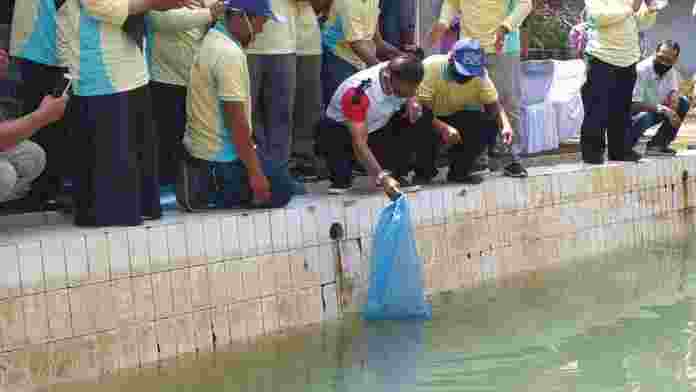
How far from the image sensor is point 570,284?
750 centimetres

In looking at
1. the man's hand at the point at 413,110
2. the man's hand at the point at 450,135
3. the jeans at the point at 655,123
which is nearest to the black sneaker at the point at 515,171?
the man's hand at the point at 450,135

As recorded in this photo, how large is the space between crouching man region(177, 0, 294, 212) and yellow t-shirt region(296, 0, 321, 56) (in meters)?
0.95

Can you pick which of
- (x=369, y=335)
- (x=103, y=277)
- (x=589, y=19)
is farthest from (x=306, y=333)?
(x=589, y=19)

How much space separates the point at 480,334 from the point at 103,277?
6.82ft

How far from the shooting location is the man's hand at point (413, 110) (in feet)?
23.6

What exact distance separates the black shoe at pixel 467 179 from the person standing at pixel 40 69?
271cm

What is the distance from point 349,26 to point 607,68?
256cm

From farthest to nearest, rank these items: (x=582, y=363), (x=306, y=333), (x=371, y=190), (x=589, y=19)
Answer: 1. (x=589, y=19)
2. (x=371, y=190)
3. (x=306, y=333)
4. (x=582, y=363)

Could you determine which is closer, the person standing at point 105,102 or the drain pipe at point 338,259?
the person standing at point 105,102

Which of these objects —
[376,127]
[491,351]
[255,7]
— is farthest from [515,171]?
[255,7]

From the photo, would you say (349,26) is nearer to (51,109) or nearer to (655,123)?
(51,109)

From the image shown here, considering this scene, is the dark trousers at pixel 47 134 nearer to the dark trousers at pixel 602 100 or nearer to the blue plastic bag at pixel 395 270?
the blue plastic bag at pixel 395 270

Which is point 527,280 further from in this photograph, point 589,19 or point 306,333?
point 589,19

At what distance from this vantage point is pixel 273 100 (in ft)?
22.7
